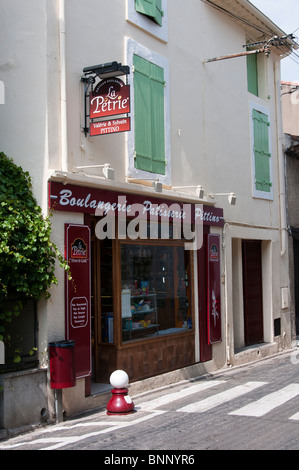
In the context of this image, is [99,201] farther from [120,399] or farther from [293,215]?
[293,215]

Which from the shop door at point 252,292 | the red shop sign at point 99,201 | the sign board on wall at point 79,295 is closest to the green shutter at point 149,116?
the red shop sign at point 99,201

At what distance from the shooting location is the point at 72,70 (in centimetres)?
877

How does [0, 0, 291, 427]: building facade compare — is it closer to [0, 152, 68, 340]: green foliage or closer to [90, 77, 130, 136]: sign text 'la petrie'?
[90, 77, 130, 136]: sign text 'la petrie'

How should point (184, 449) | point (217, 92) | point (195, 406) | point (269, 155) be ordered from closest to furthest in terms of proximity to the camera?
point (184, 449) < point (195, 406) < point (217, 92) < point (269, 155)

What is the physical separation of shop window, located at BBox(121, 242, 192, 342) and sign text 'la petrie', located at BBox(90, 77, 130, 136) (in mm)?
2159

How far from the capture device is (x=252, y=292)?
48.0 ft

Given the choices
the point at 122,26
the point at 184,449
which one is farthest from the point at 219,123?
the point at 184,449

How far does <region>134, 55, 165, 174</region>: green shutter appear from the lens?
→ 10.1 m

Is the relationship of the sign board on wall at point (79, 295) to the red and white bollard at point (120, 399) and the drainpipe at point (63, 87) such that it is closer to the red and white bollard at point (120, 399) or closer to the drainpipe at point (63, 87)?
the red and white bollard at point (120, 399)

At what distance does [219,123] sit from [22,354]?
7308mm

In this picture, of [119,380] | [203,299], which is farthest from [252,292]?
[119,380]

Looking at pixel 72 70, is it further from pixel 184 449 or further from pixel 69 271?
pixel 184 449

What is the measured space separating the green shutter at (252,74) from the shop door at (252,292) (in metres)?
3.99
